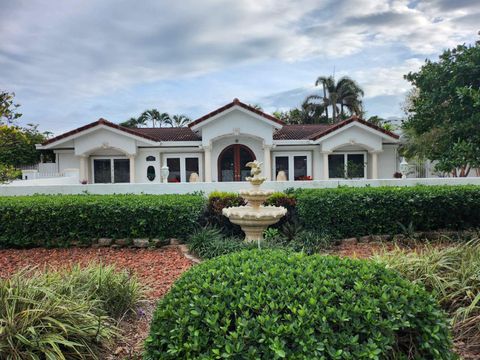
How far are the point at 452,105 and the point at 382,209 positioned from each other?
289cm

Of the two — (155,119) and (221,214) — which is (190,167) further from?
(155,119)

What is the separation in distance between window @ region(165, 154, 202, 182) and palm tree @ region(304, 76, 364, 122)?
22575 mm

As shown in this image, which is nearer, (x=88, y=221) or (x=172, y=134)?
(x=88, y=221)

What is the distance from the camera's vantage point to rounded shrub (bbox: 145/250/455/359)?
2359mm

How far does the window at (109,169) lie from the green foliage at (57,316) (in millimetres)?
17065

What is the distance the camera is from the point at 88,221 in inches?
327

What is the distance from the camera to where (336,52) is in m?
15.1

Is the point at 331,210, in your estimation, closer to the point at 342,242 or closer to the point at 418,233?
the point at 342,242

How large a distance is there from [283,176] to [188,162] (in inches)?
224

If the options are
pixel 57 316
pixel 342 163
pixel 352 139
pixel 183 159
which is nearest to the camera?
pixel 57 316

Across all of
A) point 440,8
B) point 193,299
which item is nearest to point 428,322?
point 193,299

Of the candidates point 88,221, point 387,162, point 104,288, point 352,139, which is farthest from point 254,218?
point 387,162

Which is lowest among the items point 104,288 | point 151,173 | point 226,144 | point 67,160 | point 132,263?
point 132,263

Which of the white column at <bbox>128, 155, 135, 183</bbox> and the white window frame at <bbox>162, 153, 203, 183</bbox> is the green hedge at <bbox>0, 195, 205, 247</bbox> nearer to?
the white column at <bbox>128, 155, 135, 183</bbox>
